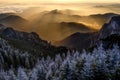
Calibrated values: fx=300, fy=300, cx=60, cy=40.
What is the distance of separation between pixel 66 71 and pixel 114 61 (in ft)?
54.5

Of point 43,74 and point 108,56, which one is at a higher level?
point 108,56

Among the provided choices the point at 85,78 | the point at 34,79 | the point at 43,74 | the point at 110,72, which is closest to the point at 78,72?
the point at 85,78

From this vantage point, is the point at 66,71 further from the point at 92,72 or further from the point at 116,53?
the point at 116,53

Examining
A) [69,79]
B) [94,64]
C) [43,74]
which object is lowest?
[43,74]

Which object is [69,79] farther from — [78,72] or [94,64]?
[94,64]

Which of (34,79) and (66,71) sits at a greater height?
(66,71)

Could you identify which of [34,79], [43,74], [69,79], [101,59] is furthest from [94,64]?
[43,74]

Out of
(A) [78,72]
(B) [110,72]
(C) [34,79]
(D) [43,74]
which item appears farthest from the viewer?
(D) [43,74]

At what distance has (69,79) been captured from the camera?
98.9 metres

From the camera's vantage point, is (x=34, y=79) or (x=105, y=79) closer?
(x=105, y=79)

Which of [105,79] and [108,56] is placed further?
[108,56]

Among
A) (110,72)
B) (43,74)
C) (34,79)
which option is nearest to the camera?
(110,72)

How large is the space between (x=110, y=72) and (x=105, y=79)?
2.75 metres

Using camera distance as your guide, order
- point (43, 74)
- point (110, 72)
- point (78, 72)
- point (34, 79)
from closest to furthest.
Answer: point (110, 72)
point (78, 72)
point (34, 79)
point (43, 74)
